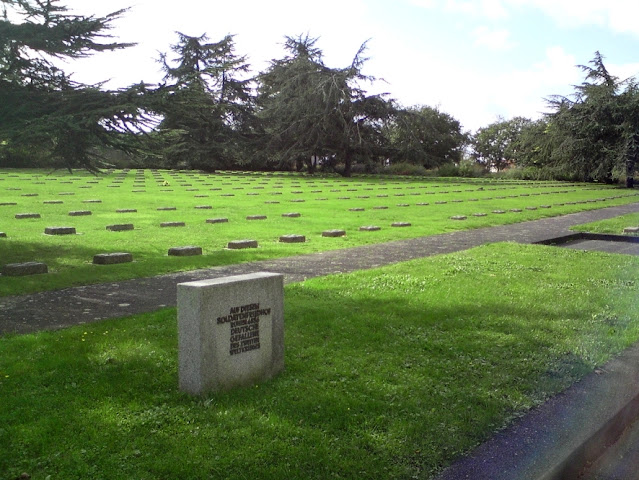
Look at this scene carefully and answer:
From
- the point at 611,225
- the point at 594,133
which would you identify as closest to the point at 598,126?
the point at 594,133

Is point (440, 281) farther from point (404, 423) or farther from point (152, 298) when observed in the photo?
point (404, 423)

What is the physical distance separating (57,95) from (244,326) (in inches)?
276

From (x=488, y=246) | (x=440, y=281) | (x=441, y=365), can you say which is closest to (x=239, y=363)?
(x=441, y=365)

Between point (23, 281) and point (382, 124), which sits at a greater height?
point (382, 124)

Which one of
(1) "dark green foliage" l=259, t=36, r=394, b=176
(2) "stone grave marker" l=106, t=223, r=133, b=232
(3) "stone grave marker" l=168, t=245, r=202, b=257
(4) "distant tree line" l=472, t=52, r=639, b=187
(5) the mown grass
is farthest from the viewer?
(1) "dark green foliage" l=259, t=36, r=394, b=176

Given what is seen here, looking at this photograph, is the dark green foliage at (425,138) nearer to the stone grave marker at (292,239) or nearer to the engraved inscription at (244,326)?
the stone grave marker at (292,239)

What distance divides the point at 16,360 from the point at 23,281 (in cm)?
338

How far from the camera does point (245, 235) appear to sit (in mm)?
13102

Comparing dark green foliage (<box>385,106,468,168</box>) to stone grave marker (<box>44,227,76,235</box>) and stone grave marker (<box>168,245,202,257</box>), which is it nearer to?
stone grave marker (<box>44,227,76,235</box>)

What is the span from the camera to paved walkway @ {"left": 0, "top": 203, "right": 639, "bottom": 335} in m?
6.39

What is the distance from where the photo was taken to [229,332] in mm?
4473

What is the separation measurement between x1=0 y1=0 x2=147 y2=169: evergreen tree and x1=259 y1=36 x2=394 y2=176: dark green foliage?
34.8m

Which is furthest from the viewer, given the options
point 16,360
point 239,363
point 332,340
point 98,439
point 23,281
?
point 23,281

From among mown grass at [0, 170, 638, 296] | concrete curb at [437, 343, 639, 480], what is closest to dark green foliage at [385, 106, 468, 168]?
mown grass at [0, 170, 638, 296]
